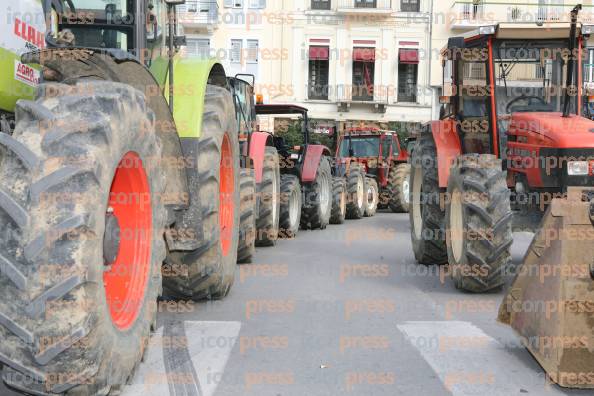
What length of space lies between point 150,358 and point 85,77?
1.80 m

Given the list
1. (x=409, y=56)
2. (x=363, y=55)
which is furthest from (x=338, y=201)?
(x=409, y=56)

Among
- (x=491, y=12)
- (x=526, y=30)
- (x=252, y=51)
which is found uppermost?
(x=491, y=12)

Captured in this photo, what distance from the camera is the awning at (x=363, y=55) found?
109 feet

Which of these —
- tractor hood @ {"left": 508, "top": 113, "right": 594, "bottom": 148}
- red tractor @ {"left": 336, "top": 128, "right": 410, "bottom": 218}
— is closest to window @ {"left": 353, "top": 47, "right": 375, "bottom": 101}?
red tractor @ {"left": 336, "top": 128, "right": 410, "bottom": 218}

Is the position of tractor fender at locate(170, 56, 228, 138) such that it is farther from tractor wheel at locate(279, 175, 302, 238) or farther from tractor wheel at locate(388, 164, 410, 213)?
tractor wheel at locate(388, 164, 410, 213)

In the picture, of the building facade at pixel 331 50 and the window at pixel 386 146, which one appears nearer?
the window at pixel 386 146

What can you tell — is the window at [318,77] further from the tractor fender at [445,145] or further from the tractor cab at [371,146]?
the tractor fender at [445,145]

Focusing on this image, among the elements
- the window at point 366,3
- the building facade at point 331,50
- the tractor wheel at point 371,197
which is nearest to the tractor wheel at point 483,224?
the tractor wheel at point 371,197

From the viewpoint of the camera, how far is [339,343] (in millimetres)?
4762

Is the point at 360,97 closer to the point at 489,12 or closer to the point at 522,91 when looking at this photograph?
the point at 489,12

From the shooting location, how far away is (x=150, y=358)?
14.1 ft

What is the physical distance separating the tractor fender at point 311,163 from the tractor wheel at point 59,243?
9781 mm

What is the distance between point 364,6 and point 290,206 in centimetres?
2437

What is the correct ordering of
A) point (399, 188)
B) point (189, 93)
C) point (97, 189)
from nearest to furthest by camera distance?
1. point (97, 189)
2. point (189, 93)
3. point (399, 188)
